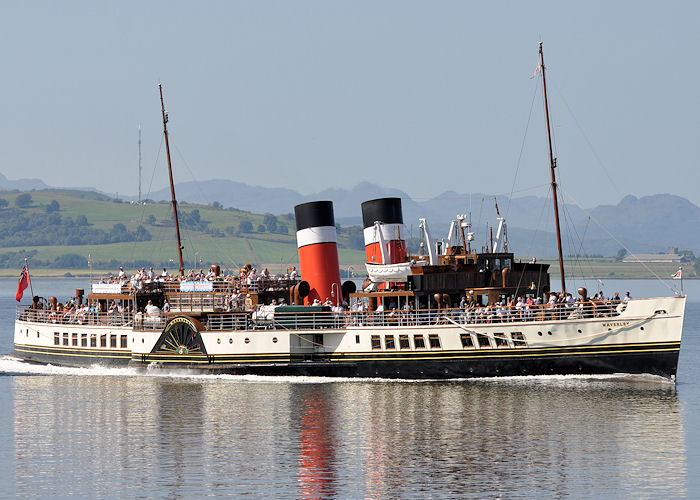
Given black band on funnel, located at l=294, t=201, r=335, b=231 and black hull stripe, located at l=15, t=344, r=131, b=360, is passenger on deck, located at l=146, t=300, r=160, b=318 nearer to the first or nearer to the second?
black hull stripe, located at l=15, t=344, r=131, b=360

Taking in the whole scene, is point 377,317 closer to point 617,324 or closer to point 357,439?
point 617,324

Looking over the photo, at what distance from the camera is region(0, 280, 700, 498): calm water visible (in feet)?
111

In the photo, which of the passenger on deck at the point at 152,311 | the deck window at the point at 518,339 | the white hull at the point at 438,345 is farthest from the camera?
the passenger on deck at the point at 152,311

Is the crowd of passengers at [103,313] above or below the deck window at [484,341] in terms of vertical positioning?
above

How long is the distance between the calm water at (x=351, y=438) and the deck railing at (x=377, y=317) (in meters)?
2.80

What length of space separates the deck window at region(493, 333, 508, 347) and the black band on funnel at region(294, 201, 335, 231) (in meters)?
12.2

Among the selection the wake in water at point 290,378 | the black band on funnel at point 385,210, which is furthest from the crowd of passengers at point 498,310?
the black band on funnel at point 385,210

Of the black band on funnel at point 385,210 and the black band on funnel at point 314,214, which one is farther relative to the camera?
the black band on funnel at point 385,210

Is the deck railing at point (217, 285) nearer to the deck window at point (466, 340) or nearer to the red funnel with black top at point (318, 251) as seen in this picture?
the red funnel with black top at point (318, 251)

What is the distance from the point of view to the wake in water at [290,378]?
51844 mm

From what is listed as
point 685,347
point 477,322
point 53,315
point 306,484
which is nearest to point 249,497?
point 306,484

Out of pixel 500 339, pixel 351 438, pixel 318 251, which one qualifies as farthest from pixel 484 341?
pixel 351 438

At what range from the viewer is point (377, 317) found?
54.8 m

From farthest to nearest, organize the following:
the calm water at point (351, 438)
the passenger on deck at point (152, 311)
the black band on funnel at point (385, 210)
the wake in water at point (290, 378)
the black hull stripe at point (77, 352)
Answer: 1. the black hull stripe at point (77, 352)
2. the black band on funnel at point (385, 210)
3. the passenger on deck at point (152, 311)
4. the wake in water at point (290, 378)
5. the calm water at point (351, 438)
